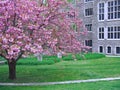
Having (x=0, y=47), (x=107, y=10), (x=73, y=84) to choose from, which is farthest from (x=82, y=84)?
(x=107, y=10)

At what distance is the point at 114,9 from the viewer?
39.6 m

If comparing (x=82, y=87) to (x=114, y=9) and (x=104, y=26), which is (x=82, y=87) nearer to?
(x=114, y=9)

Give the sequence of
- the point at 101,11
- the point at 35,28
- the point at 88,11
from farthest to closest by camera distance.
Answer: the point at 88,11
the point at 101,11
the point at 35,28

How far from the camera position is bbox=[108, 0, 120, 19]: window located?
39.2m

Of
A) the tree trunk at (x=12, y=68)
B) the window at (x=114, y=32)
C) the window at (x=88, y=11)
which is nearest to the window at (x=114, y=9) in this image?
the window at (x=114, y=32)

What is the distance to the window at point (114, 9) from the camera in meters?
39.2

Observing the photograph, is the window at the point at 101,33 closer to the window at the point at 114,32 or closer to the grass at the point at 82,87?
the window at the point at 114,32

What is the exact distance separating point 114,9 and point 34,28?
2552cm

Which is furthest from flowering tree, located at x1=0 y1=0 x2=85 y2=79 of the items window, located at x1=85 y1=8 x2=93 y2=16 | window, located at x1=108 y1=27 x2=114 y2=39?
window, located at x1=85 y1=8 x2=93 y2=16

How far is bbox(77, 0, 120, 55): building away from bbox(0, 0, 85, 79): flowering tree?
2167 centimetres

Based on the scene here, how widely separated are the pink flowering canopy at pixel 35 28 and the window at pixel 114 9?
21.7 metres

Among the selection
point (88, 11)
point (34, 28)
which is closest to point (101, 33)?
point (88, 11)

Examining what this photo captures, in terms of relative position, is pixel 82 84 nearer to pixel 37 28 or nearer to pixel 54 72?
pixel 37 28

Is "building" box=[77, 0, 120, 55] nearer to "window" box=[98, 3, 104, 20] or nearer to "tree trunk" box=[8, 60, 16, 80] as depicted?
"window" box=[98, 3, 104, 20]
